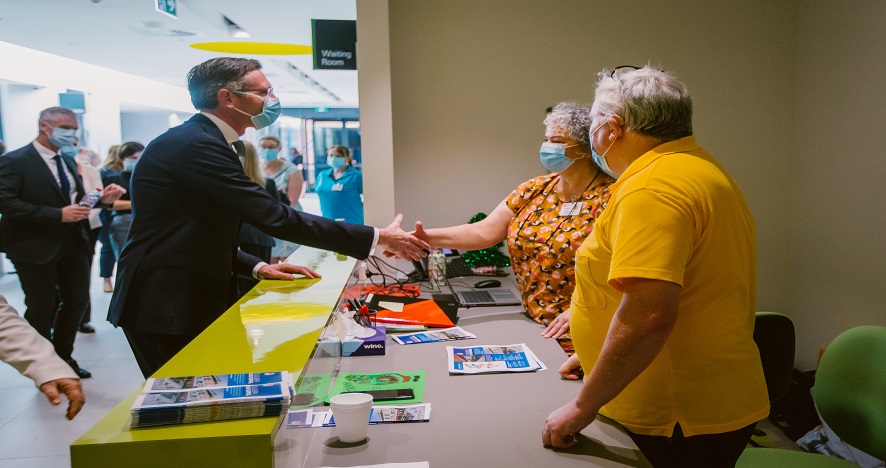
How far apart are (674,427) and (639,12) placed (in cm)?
354

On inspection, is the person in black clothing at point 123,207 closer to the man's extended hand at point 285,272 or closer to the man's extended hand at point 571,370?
the man's extended hand at point 285,272

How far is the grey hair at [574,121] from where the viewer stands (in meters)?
2.62

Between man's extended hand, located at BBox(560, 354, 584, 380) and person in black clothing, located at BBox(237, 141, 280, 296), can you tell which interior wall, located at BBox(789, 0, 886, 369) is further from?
person in black clothing, located at BBox(237, 141, 280, 296)

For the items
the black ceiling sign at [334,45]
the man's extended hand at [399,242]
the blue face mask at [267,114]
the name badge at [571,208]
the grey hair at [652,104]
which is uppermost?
the black ceiling sign at [334,45]

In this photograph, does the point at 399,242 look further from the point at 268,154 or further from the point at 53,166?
the point at 268,154

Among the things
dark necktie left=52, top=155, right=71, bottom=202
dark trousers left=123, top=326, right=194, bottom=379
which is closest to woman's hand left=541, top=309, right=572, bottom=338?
dark trousers left=123, top=326, right=194, bottom=379

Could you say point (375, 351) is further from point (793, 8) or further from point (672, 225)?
point (793, 8)

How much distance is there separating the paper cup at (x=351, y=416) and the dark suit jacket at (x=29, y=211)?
366 centimetres

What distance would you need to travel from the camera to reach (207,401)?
1.12 m

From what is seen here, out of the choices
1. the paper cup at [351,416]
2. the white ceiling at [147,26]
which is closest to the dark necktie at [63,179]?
the white ceiling at [147,26]

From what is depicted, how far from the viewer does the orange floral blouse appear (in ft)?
8.33

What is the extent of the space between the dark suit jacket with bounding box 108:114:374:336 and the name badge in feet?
3.79

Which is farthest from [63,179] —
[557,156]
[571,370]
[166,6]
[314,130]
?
[314,130]

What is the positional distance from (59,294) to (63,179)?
822 mm
